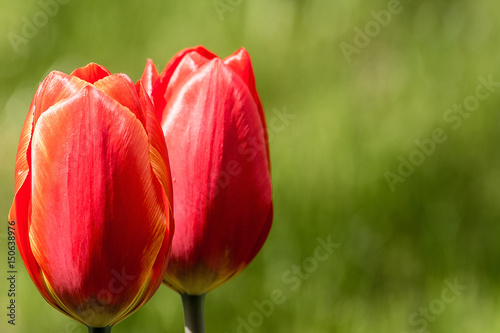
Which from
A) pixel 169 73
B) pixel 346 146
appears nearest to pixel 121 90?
pixel 169 73

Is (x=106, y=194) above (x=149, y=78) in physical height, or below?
below

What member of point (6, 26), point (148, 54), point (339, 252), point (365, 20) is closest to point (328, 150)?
point (339, 252)

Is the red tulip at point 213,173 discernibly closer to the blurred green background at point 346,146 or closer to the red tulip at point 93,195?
the red tulip at point 93,195

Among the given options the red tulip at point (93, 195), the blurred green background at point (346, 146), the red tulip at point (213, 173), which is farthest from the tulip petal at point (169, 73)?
the blurred green background at point (346, 146)

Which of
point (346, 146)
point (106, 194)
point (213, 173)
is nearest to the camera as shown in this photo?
point (106, 194)

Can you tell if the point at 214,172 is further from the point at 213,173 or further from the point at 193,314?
the point at 193,314

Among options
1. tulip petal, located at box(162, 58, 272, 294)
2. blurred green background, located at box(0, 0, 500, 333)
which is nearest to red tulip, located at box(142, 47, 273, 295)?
tulip petal, located at box(162, 58, 272, 294)

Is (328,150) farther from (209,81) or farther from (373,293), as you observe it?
(209,81)

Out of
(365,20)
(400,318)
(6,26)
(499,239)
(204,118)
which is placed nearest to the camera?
(204,118)

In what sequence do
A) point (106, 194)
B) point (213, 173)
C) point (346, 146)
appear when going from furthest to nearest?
point (346, 146)
point (213, 173)
point (106, 194)
